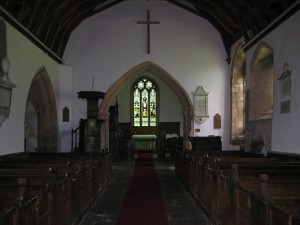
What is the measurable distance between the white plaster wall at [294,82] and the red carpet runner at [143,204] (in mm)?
2608

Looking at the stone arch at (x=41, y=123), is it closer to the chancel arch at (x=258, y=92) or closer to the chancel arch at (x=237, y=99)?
the chancel arch at (x=237, y=99)

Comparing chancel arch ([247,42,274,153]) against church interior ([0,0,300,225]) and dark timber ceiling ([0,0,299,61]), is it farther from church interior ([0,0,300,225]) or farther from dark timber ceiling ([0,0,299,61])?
dark timber ceiling ([0,0,299,61])

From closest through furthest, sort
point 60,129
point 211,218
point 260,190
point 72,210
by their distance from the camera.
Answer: point 260,190 → point 72,210 → point 211,218 → point 60,129

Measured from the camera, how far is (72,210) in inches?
161

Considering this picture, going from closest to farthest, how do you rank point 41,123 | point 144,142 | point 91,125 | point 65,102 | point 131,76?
1. point 91,125
2. point 41,123
3. point 65,102
4. point 131,76
5. point 144,142

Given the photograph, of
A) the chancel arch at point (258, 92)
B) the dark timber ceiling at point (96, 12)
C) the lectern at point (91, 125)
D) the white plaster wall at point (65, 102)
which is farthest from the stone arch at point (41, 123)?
the chancel arch at point (258, 92)

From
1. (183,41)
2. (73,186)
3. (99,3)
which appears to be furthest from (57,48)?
(73,186)

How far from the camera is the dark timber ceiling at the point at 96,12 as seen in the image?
7680 mm

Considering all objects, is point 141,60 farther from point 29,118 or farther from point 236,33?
point 29,118

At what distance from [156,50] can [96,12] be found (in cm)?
220

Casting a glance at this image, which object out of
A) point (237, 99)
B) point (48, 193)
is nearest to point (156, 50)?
point (237, 99)

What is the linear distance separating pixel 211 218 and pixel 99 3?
8.08 metres

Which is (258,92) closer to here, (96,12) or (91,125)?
(91,125)

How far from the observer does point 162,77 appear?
39.8ft
